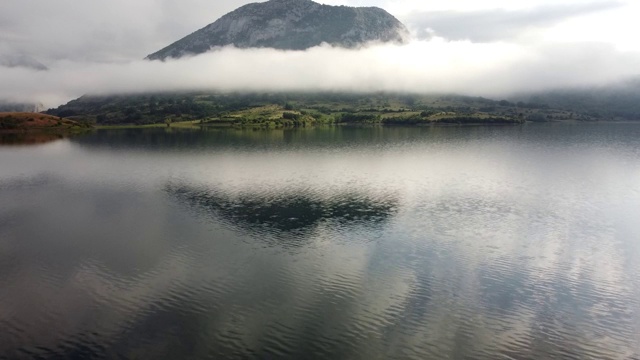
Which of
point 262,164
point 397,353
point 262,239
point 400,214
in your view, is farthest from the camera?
point 262,164

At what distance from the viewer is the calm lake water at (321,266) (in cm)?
2909

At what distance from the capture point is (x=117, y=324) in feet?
101

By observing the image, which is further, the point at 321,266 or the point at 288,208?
the point at 288,208

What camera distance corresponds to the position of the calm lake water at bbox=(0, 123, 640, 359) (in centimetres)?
2909

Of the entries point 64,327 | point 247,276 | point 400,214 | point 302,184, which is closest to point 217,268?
point 247,276

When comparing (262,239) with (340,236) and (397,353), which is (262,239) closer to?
(340,236)

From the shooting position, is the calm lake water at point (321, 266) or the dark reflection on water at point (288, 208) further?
the dark reflection on water at point (288, 208)

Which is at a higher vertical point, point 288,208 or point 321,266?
point 288,208

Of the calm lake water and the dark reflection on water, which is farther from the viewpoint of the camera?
the dark reflection on water

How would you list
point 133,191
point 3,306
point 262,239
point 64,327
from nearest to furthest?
1. point 64,327
2. point 3,306
3. point 262,239
4. point 133,191

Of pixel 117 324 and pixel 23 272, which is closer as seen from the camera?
pixel 117 324

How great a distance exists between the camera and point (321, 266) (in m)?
42.1

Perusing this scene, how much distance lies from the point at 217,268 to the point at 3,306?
16.5 m

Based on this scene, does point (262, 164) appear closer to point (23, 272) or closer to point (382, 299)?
point (23, 272)
